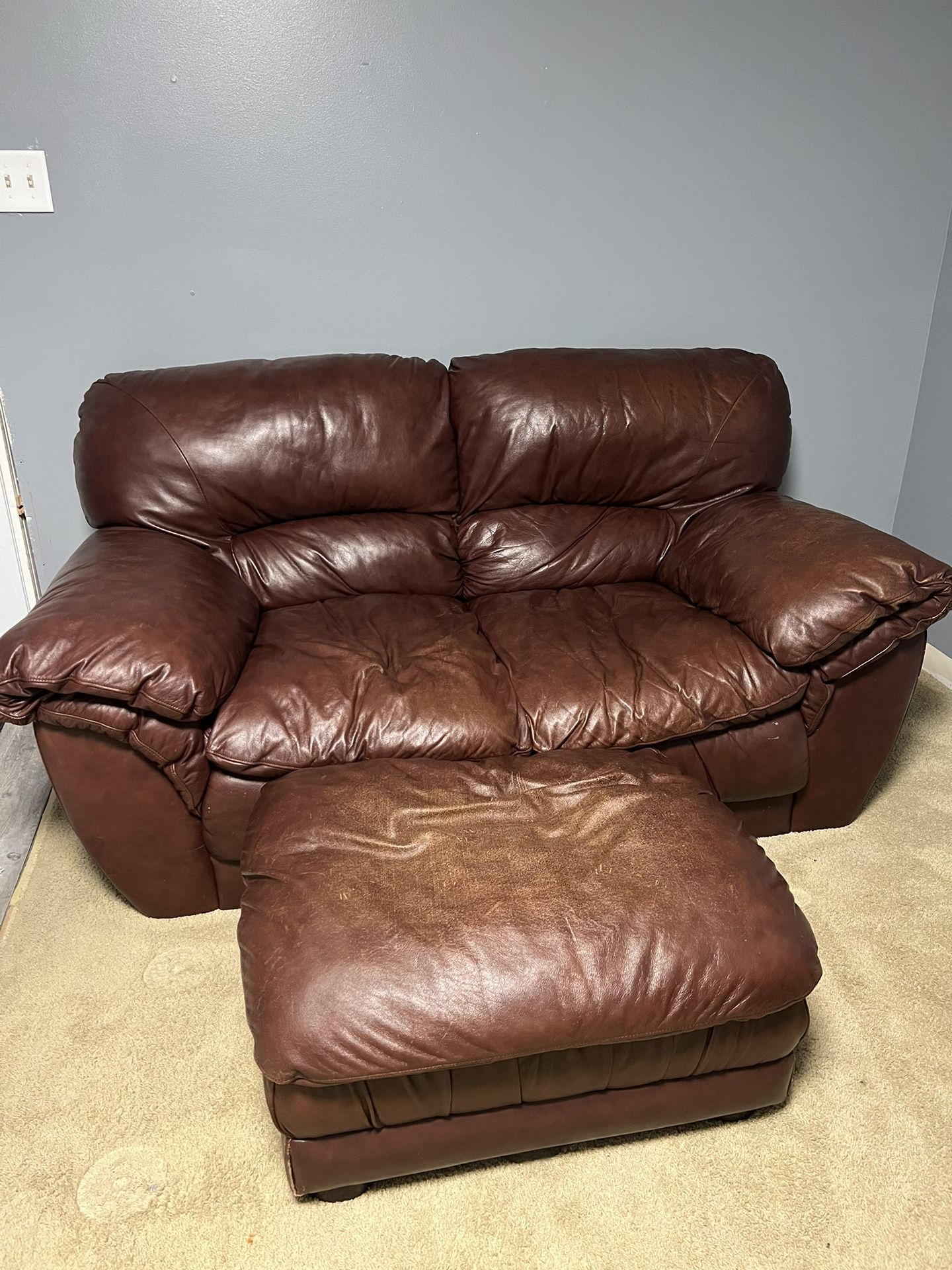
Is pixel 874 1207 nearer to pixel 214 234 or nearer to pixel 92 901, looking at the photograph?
pixel 92 901

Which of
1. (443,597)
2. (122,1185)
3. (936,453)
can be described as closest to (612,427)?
(443,597)

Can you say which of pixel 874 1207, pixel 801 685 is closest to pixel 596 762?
pixel 801 685

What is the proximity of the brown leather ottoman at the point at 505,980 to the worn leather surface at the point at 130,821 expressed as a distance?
344 mm

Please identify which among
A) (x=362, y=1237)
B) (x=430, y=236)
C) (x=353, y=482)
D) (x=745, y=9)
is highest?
(x=745, y=9)

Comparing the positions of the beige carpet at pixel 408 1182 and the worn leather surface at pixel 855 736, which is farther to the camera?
the worn leather surface at pixel 855 736

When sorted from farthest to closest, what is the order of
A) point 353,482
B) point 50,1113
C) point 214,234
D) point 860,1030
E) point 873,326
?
1. point 873,326
2. point 214,234
3. point 353,482
4. point 860,1030
5. point 50,1113

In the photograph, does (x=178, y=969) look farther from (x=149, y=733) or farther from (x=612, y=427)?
(x=612, y=427)

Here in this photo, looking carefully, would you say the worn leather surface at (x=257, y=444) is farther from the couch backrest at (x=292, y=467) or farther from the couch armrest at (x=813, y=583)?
the couch armrest at (x=813, y=583)

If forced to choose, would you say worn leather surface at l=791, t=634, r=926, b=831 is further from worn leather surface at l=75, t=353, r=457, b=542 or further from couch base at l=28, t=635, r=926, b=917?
worn leather surface at l=75, t=353, r=457, b=542

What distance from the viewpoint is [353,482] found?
2.21m

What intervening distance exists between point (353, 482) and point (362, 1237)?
147 centimetres

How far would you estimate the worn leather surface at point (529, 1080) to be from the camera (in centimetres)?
120

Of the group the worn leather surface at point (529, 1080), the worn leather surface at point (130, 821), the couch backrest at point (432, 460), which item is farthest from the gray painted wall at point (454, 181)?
the worn leather surface at point (529, 1080)

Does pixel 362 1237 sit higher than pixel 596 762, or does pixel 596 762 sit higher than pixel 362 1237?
pixel 596 762
